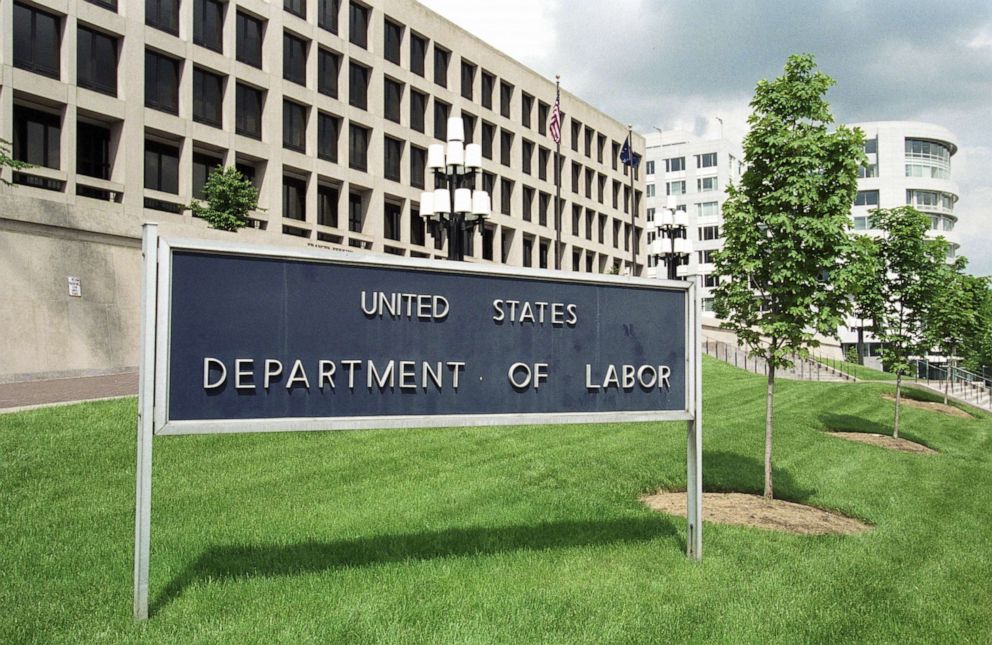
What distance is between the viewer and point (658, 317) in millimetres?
7145

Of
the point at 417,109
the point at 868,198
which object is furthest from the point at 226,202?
the point at 868,198

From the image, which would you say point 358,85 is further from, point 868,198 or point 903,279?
point 868,198

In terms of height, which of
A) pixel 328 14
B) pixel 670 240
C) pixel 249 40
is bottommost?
pixel 670 240

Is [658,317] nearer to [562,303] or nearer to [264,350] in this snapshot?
[562,303]

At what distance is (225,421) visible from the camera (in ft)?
17.9

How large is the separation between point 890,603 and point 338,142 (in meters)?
39.7

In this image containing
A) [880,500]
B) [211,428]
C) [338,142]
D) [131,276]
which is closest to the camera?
[211,428]

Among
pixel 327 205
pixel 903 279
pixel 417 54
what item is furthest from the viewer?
pixel 417 54

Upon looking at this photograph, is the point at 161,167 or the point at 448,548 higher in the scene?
the point at 161,167

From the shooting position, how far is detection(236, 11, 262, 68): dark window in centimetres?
3703

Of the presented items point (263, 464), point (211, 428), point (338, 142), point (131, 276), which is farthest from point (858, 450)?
point (338, 142)

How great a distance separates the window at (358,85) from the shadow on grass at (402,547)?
38.4 metres

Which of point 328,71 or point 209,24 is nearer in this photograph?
point 209,24

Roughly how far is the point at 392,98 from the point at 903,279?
108 ft
